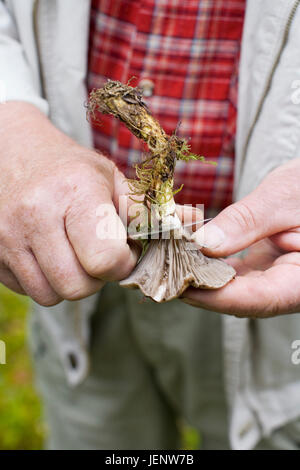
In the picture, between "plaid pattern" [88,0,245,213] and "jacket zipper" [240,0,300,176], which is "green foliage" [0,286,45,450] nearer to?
"plaid pattern" [88,0,245,213]

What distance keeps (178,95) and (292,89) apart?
16.3 inches

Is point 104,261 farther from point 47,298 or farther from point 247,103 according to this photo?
point 247,103

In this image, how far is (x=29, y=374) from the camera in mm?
2998

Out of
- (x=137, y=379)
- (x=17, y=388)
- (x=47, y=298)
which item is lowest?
(x=17, y=388)

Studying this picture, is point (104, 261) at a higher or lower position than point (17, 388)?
higher

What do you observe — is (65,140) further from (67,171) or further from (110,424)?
(110,424)

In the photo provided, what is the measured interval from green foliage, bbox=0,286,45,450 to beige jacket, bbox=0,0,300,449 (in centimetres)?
112

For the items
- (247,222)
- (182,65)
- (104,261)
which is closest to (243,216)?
(247,222)

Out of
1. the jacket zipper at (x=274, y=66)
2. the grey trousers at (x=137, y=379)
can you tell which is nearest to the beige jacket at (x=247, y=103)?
the jacket zipper at (x=274, y=66)

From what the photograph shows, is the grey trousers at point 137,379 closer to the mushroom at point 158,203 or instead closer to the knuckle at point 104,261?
the mushroom at point 158,203

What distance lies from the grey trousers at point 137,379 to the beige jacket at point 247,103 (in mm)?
244

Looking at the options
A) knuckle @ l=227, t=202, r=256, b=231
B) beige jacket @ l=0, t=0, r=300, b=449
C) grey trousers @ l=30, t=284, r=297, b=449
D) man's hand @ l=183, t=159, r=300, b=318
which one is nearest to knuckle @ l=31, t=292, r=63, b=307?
man's hand @ l=183, t=159, r=300, b=318

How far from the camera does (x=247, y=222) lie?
1110mm

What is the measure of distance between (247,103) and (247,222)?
44 centimetres
